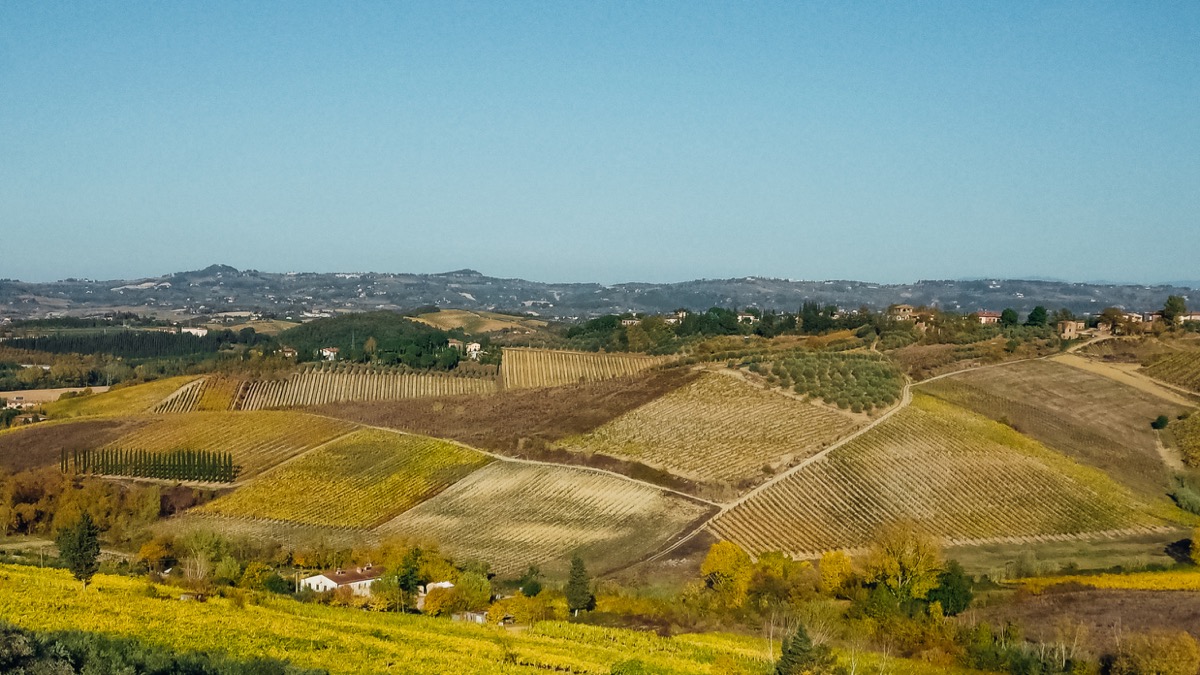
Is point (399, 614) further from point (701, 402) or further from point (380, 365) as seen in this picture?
point (380, 365)

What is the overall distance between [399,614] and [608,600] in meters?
8.30

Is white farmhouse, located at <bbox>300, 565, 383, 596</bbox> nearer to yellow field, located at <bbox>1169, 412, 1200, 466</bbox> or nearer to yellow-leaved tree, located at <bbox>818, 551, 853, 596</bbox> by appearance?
yellow-leaved tree, located at <bbox>818, 551, 853, 596</bbox>

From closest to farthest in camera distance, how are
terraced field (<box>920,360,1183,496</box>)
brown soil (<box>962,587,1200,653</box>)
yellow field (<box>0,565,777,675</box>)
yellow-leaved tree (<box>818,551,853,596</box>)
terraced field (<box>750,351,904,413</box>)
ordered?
yellow field (<box>0,565,777,675</box>), brown soil (<box>962,587,1200,653</box>), yellow-leaved tree (<box>818,551,853,596</box>), terraced field (<box>920,360,1183,496</box>), terraced field (<box>750,351,904,413</box>)

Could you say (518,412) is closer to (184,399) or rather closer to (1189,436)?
(184,399)

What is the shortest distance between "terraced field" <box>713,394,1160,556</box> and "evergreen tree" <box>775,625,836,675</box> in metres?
22.2

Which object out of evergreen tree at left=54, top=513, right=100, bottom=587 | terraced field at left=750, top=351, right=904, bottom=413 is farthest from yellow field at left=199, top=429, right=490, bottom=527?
terraced field at left=750, top=351, right=904, bottom=413

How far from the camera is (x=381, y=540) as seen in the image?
60.1m

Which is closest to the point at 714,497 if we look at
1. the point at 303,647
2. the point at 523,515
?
the point at 523,515

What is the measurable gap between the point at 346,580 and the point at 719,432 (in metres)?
28.9

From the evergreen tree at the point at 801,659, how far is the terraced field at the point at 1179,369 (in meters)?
63.3

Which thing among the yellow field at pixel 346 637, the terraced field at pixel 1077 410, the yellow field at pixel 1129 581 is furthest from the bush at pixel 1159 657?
the terraced field at pixel 1077 410

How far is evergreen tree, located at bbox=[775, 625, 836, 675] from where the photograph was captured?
Result: 3200 cm

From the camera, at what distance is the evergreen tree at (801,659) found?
32.0 metres

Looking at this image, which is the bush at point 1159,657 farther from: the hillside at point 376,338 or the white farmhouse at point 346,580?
the hillside at point 376,338
